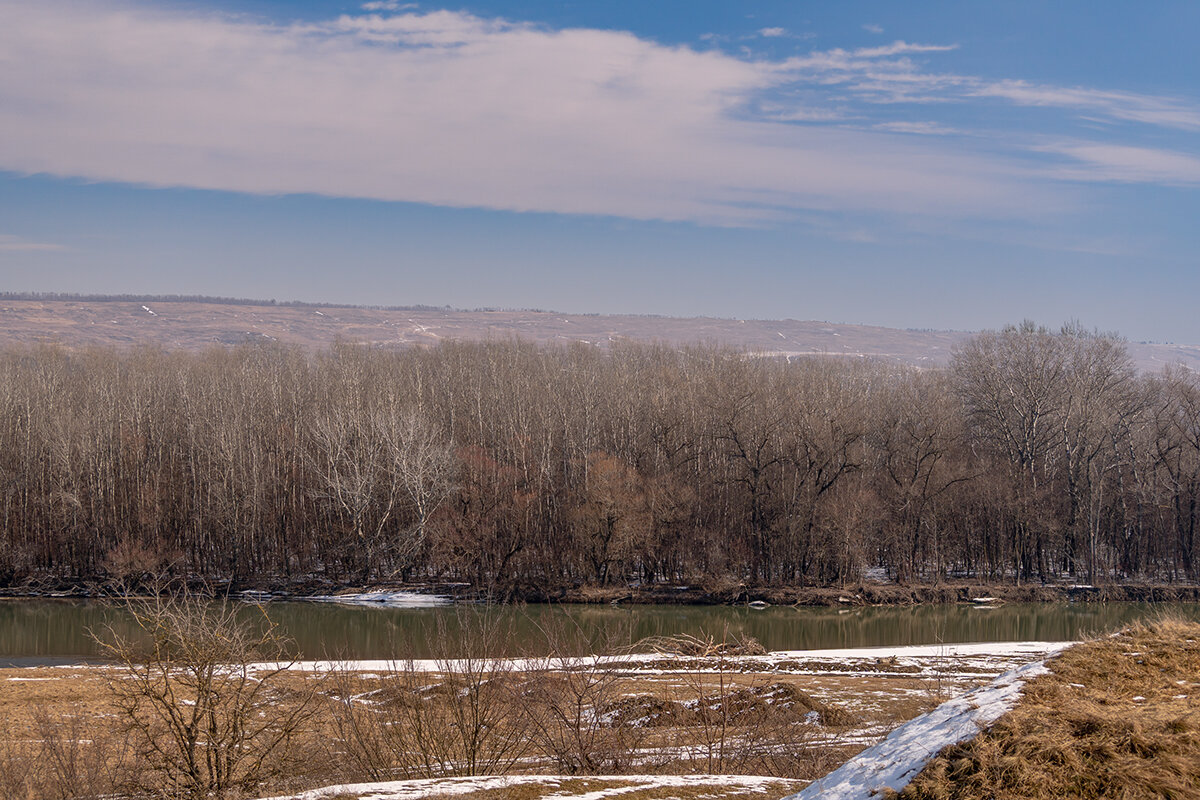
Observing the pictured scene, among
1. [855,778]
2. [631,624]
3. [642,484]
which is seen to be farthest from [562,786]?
[642,484]

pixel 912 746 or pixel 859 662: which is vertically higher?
pixel 912 746

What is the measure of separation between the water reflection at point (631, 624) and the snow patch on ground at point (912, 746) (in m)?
24.2

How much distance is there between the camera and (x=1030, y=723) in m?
8.26

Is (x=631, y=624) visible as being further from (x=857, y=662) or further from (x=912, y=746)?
(x=912, y=746)

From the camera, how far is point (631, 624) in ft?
127

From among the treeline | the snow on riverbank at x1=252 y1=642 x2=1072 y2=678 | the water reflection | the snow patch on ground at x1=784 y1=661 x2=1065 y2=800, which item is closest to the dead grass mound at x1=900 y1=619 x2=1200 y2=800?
the snow patch on ground at x1=784 y1=661 x2=1065 y2=800

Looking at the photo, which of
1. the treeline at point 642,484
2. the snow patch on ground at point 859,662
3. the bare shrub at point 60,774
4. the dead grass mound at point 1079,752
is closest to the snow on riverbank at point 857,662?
the snow patch on ground at point 859,662

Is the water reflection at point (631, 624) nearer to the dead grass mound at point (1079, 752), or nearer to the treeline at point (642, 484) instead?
the treeline at point (642, 484)

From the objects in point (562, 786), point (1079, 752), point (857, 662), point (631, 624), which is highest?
point (1079, 752)

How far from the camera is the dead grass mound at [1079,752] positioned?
750cm

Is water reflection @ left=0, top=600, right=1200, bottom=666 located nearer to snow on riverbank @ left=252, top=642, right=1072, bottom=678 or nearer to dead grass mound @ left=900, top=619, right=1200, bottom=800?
snow on riverbank @ left=252, top=642, right=1072, bottom=678

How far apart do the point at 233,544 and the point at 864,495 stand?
35917 mm

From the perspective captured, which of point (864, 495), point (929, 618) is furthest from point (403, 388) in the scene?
point (929, 618)

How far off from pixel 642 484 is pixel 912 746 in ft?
140
